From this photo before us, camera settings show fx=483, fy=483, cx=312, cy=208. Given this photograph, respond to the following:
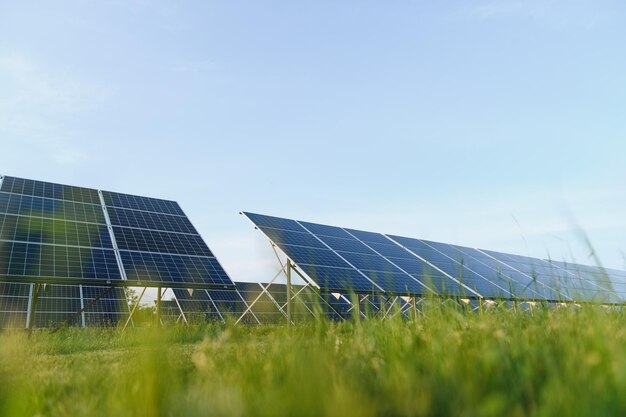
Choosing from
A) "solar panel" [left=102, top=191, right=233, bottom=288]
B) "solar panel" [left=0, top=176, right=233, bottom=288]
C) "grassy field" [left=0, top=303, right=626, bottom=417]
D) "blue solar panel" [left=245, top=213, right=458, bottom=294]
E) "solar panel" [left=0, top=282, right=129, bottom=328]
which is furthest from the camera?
"solar panel" [left=0, top=282, right=129, bottom=328]

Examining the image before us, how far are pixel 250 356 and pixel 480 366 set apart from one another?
1.53 metres

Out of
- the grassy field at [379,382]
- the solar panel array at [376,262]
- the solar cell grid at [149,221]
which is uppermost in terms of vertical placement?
the solar cell grid at [149,221]

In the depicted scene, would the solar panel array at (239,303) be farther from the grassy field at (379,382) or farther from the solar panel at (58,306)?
the grassy field at (379,382)

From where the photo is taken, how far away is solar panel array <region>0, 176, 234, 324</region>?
37.8 ft

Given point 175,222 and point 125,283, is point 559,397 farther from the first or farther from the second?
point 175,222

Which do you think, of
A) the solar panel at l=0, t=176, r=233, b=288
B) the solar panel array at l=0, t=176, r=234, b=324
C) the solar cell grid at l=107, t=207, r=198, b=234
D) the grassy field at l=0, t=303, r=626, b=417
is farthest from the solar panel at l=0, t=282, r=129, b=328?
the grassy field at l=0, t=303, r=626, b=417

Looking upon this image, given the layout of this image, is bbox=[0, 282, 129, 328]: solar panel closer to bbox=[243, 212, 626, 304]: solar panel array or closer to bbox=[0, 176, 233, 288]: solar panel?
bbox=[0, 176, 233, 288]: solar panel

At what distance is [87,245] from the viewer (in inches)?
519

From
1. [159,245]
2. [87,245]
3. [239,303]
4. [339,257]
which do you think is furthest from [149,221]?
[239,303]

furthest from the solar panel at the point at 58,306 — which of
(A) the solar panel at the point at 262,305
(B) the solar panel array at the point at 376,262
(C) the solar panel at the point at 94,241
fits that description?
(B) the solar panel array at the point at 376,262

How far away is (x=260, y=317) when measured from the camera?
22281 mm

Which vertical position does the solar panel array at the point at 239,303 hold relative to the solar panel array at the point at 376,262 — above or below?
below

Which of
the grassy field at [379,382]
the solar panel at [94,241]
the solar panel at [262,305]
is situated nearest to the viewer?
the grassy field at [379,382]

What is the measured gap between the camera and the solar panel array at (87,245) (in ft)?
37.8
